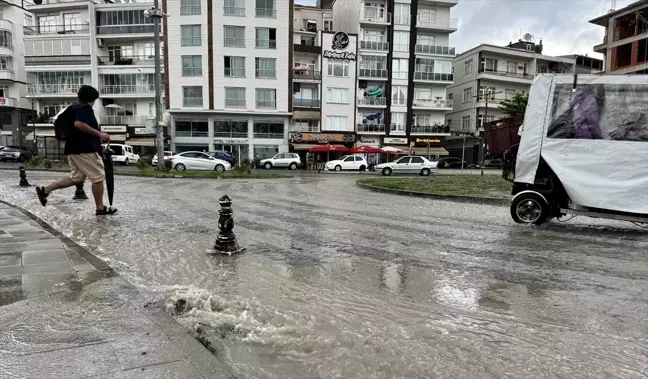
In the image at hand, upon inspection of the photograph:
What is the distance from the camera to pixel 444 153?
57.1 metres

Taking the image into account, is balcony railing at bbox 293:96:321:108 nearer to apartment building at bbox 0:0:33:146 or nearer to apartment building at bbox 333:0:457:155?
apartment building at bbox 333:0:457:155

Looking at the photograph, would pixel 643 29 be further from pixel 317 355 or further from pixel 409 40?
pixel 317 355

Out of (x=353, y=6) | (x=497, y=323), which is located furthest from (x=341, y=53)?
(x=497, y=323)

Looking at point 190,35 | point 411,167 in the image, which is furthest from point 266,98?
Result: point 411,167

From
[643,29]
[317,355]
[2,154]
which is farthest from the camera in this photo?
[643,29]

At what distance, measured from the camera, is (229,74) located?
163 ft

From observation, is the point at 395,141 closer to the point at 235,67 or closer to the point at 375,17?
the point at 375,17

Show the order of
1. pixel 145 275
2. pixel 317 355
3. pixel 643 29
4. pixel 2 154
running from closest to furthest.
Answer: pixel 317 355, pixel 145 275, pixel 2 154, pixel 643 29

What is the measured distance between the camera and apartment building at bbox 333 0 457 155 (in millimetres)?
54969

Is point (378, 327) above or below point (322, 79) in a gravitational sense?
below

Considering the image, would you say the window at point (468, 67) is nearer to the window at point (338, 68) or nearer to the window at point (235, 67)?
the window at point (338, 68)

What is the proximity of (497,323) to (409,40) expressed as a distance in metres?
56.5

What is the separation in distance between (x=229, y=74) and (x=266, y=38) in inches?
234

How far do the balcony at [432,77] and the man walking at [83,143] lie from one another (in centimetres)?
5239
